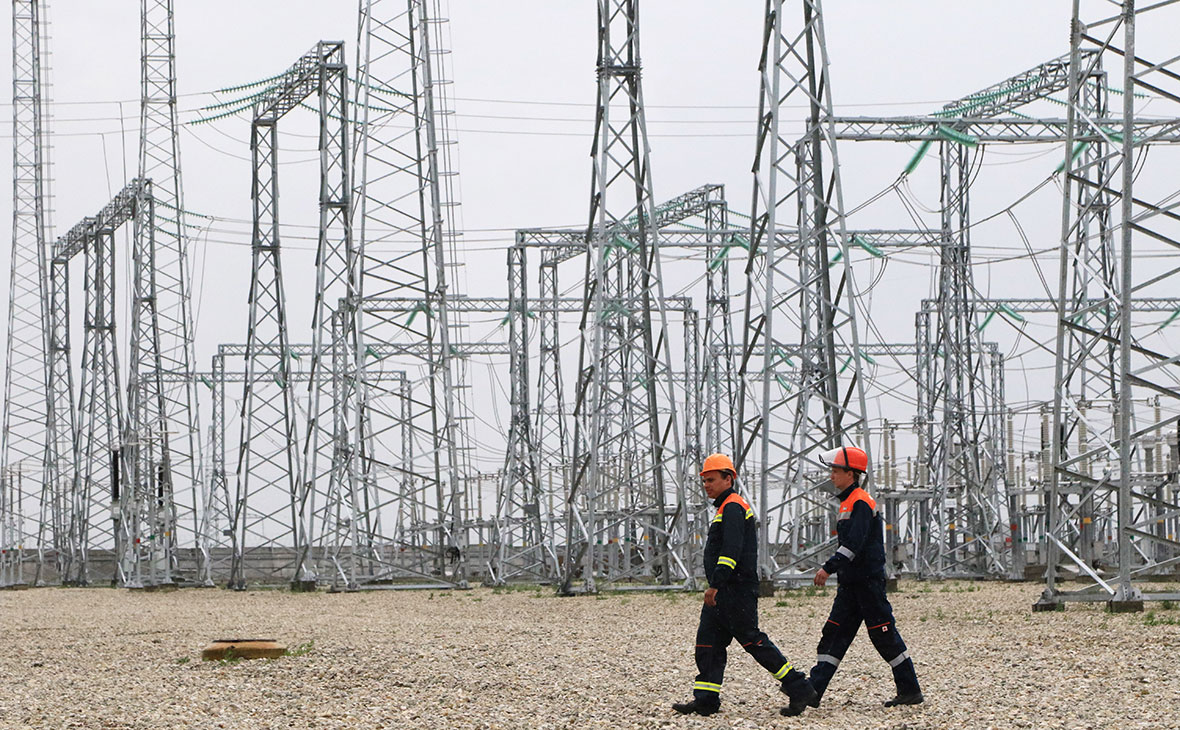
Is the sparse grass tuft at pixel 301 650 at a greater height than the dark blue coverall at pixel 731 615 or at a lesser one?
lesser

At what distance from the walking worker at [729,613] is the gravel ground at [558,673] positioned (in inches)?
6.0

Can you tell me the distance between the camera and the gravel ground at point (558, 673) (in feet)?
27.8

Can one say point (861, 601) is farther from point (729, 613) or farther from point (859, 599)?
point (729, 613)

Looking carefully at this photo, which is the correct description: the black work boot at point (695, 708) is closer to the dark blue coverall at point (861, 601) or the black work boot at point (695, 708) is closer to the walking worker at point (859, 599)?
the walking worker at point (859, 599)

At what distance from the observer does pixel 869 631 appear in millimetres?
8453

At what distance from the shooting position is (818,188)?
68.4ft

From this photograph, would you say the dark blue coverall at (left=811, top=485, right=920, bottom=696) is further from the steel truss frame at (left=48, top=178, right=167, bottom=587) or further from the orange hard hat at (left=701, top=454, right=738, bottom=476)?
the steel truss frame at (left=48, top=178, right=167, bottom=587)

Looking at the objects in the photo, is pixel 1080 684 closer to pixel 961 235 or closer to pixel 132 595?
pixel 961 235

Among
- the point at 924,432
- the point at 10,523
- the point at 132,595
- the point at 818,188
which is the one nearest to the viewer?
the point at 818,188

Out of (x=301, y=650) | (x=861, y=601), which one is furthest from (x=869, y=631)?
(x=301, y=650)

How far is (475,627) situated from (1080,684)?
8138 mm

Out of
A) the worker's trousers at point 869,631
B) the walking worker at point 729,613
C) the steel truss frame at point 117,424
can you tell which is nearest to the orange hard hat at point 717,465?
the walking worker at point 729,613

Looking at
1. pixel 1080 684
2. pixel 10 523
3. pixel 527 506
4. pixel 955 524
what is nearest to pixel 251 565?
pixel 10 523

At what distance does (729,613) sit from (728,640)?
0.65 feet
